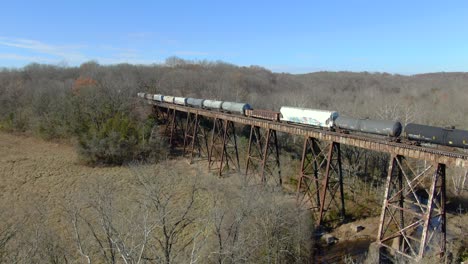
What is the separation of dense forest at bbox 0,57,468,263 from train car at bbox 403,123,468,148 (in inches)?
221

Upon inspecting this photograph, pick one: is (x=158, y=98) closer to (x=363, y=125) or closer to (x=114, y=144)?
(x=114, y=144)

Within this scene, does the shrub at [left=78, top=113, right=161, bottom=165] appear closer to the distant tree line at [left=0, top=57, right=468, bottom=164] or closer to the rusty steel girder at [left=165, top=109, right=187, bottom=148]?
the distant tree line at [left=0, top=57, right=468, bottom=164]

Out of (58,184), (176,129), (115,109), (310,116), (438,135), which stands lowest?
(58,184)

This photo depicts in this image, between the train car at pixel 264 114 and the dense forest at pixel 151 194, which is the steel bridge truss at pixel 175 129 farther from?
the train car at pixel 264 114

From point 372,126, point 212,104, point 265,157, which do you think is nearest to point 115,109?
point 212,104

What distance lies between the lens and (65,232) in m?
17.0

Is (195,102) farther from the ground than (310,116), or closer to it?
farther from the ground

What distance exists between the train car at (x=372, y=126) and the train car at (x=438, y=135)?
436 millimetres

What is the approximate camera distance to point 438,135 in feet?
38.4

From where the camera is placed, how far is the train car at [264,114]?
1908cm

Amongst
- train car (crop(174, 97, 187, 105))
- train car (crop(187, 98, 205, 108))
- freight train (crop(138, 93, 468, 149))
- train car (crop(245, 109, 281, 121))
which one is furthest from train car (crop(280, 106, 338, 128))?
train car (crop(174, 97, 187, 105))

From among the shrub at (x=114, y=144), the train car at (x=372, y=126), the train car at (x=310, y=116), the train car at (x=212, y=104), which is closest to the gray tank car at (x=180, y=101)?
the train car at (x=212, y=104)

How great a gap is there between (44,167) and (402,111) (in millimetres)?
34938

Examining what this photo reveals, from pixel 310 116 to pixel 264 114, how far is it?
3.77 metres
